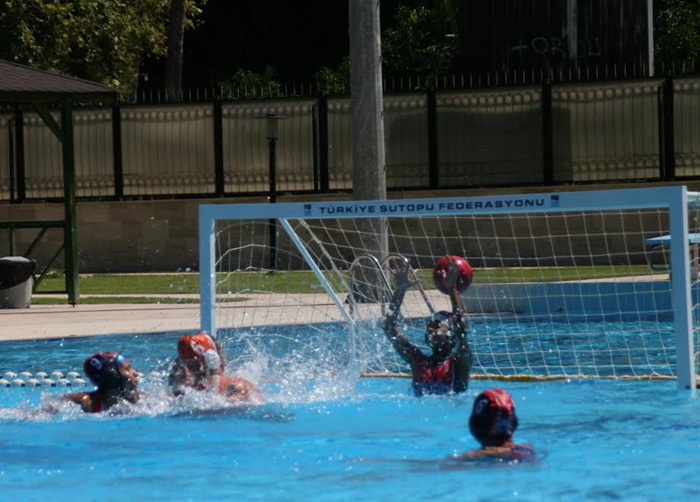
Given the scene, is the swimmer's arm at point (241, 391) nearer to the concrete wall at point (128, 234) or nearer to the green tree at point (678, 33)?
the concrete wall at point (128, 234)

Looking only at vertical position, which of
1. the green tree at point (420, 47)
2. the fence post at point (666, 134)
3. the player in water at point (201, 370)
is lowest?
the player in water at point (201, 370)

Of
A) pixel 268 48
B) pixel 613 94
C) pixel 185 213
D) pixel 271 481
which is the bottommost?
pixel 271 481

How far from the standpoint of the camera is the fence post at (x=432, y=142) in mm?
24953

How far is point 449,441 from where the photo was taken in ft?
28.7

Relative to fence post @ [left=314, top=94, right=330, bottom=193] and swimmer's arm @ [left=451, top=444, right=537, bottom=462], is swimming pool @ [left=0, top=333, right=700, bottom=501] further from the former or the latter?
fence post @ [left=314, top=94, right=330, bottom=193]

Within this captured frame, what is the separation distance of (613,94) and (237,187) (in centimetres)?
760

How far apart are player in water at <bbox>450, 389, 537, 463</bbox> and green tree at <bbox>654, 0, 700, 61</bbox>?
2554cm

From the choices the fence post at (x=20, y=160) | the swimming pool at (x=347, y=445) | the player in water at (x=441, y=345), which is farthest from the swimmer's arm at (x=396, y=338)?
the fence post at (x=20, y=160)

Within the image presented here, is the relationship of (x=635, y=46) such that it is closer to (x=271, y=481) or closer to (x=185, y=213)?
(x=185, y=213)

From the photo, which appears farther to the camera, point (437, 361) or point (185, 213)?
point (185, 213)

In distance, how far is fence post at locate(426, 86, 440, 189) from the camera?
982 inches

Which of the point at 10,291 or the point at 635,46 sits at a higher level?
the point at 635,46

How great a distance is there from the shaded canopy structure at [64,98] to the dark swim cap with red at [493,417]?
1186cm

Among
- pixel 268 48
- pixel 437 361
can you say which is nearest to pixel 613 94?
pixel 437 361
